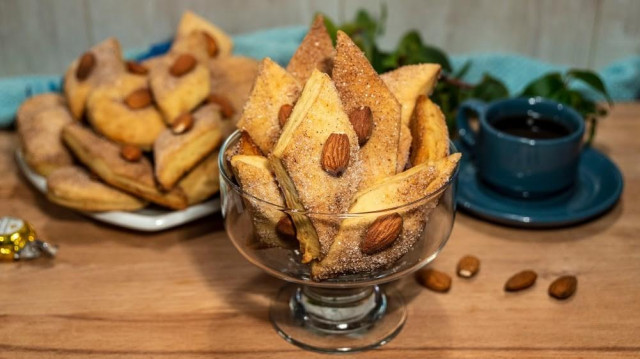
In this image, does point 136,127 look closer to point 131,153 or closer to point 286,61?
point 131,153

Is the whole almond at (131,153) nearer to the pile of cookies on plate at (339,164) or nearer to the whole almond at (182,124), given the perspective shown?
the whole almond at (182,124)

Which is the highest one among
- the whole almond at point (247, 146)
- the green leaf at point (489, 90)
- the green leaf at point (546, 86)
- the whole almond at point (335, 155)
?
the whole almond at point (335, 155)

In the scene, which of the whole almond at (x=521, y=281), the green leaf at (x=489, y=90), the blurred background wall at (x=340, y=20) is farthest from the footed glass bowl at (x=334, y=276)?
the blurred background wall at (x=340, y=20)

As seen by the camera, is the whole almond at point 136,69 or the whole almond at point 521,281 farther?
the whole almond at point 136,69

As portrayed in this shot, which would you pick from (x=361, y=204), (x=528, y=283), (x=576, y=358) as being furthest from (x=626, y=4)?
(x=361, y=204)

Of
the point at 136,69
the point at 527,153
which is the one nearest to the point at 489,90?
the point at 527,153

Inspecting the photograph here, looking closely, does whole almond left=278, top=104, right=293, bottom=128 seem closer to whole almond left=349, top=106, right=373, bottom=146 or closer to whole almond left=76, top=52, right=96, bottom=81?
whole almond left=349, top=106, right=373, bottom=146

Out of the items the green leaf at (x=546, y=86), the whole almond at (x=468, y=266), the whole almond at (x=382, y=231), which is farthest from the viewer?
the green leaf at (x=546, y=86)

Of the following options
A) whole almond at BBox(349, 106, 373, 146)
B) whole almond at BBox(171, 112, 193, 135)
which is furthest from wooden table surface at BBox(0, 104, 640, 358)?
whole almond at BBox(349, 106, 373, 146)
